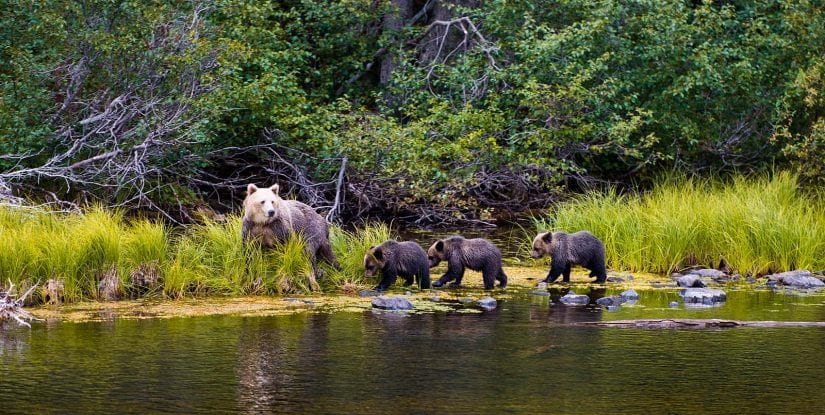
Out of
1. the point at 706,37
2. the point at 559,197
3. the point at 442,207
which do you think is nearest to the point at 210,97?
the point at 442,207

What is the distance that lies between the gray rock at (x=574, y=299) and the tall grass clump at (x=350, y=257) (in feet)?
6.79

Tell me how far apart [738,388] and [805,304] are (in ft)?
12.8

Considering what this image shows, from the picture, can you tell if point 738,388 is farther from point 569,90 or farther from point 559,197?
point 559,197

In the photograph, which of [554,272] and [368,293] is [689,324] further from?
[368,293]

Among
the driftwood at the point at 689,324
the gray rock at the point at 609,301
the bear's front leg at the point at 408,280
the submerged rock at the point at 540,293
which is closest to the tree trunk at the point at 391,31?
the bear's front leg at the point at 408,280

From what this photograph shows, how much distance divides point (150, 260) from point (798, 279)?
22.4ft

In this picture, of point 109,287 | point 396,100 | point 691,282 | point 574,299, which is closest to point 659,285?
point 691,282

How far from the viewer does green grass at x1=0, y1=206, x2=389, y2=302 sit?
11.2 meters

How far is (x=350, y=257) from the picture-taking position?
12758 mm

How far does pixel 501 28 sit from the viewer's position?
1942 cm

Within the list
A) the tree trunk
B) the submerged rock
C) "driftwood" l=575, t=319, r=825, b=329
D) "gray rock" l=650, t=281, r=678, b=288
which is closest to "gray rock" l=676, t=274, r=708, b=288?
"gray rock" l=650, t=281, r=678, b=288

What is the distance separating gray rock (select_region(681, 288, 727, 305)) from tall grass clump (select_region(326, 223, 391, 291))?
10.5ft

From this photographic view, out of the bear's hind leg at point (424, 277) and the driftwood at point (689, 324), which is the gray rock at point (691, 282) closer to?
the driftwood at point (689, 324)

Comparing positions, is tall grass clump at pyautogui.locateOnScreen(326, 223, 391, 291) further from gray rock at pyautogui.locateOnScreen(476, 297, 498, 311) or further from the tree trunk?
the tree trunk
